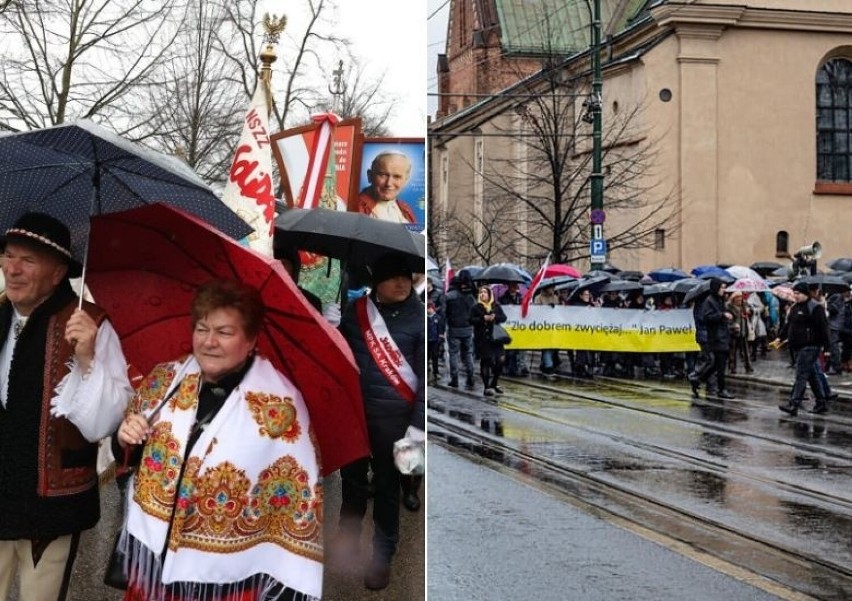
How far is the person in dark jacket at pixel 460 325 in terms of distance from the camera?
62.2 feet

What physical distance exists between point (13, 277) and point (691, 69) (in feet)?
132

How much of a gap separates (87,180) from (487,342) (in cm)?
1456

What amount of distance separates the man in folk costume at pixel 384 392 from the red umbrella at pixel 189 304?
0.11m

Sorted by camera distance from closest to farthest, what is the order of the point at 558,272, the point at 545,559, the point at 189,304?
the point at 189,304 < the point at 545,559 < the point at 558,272

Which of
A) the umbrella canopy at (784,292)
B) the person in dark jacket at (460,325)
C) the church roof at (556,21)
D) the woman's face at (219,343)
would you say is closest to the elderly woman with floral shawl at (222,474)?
the woman's face at (219,343)

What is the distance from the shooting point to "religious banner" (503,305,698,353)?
2131 cm

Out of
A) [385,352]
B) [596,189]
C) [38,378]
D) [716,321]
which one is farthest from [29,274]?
[596,189]

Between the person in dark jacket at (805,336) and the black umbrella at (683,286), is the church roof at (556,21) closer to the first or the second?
the black umbrella at (683,286)

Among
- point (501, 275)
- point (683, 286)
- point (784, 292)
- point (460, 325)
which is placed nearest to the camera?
point (460, 325)

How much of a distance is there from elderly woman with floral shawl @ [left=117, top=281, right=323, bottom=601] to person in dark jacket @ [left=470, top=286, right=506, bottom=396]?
14.4 m

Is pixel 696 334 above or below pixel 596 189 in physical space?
below

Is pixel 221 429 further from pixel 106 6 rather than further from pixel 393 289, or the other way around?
pixel 106 6

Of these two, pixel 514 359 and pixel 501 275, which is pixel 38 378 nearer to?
pixel 514 359

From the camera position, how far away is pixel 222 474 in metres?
3.20
